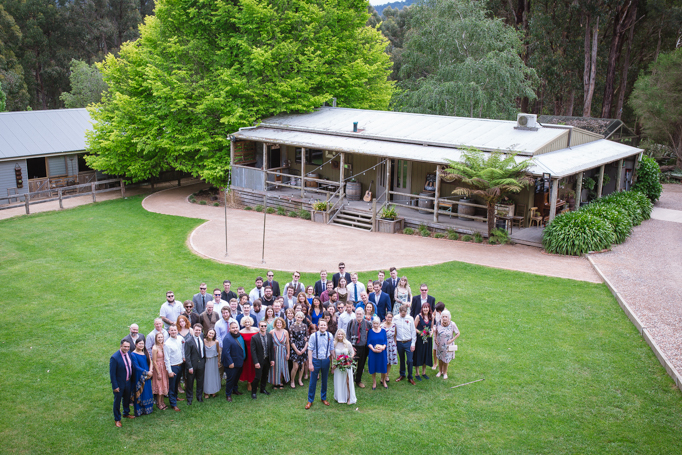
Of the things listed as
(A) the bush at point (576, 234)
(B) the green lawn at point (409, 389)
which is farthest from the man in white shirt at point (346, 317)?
(A) the bush at point (576, 234)

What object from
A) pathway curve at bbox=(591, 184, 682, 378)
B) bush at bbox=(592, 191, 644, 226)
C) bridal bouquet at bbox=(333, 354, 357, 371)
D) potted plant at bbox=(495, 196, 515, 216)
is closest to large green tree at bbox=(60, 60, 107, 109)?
potted plant at bbox=(495, 196, 515, 216)

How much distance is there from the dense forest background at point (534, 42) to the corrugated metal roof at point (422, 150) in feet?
28.8

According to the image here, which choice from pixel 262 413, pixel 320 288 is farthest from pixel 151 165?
pixel 262 413

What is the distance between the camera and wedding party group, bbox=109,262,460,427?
917 centimetres

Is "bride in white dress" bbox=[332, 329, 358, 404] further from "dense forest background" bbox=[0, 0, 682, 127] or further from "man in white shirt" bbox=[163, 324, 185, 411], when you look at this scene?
"dense forest background" bbox=[0, 0, 682, 127]

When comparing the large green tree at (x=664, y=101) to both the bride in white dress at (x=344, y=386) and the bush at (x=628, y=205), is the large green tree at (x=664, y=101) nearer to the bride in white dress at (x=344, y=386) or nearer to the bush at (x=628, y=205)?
the bush at (x=628, y=205)

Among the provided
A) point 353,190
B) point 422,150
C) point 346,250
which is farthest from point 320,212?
point 422,150

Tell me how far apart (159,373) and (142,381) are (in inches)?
11.0

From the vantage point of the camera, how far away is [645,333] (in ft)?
40.0

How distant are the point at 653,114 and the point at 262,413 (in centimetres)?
3428

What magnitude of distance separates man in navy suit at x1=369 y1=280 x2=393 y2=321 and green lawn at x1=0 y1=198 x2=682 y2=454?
5.44 feet

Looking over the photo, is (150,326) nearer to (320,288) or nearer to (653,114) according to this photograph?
(320,288)

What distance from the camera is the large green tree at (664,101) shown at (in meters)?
33.0

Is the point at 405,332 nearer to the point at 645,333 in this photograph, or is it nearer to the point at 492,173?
the point at 645,333
